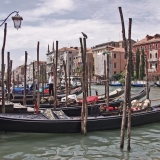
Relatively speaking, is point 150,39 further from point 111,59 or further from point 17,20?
point 17,20

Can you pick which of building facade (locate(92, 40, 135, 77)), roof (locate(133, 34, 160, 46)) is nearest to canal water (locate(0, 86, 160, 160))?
roof (locate(133, 34, 160, 46))

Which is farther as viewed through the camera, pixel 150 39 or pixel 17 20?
pixel 150 39

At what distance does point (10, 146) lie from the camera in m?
5.98

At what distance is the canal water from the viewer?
5312mm

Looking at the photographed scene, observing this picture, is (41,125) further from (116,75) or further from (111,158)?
(116,75)

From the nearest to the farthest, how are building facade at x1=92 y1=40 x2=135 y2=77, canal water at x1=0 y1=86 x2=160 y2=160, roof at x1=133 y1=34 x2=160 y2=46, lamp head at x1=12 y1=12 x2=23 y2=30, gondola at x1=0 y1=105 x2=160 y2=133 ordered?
canal water at x1=0 y1=86 x2=160 y2=160 → lamp head at x1=12 y1=12 x2=23 y2=30 → gondola at x1=0 y1=105 x2=160 y2=133 → roof at x1=133 y1=34 x2=160 y2=46 → building facade at x1=92 y1=40 x2=135 y2=77

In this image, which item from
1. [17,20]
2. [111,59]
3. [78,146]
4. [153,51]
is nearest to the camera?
[17,20]

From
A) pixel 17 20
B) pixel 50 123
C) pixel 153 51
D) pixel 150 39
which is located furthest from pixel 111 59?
pixel 17 20

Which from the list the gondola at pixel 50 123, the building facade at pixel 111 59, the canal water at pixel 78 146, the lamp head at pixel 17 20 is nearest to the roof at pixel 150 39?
the building facade at pixel 111 59

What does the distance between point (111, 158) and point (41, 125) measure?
213 centimetres

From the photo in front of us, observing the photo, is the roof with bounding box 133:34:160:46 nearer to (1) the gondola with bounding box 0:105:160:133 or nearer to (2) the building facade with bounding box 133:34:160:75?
(2) the building facade with bounding box 133:34:160:75

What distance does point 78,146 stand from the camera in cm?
602

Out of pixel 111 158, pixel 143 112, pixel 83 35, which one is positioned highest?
pixel 83 35

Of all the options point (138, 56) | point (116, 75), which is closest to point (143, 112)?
point (138, 56)
